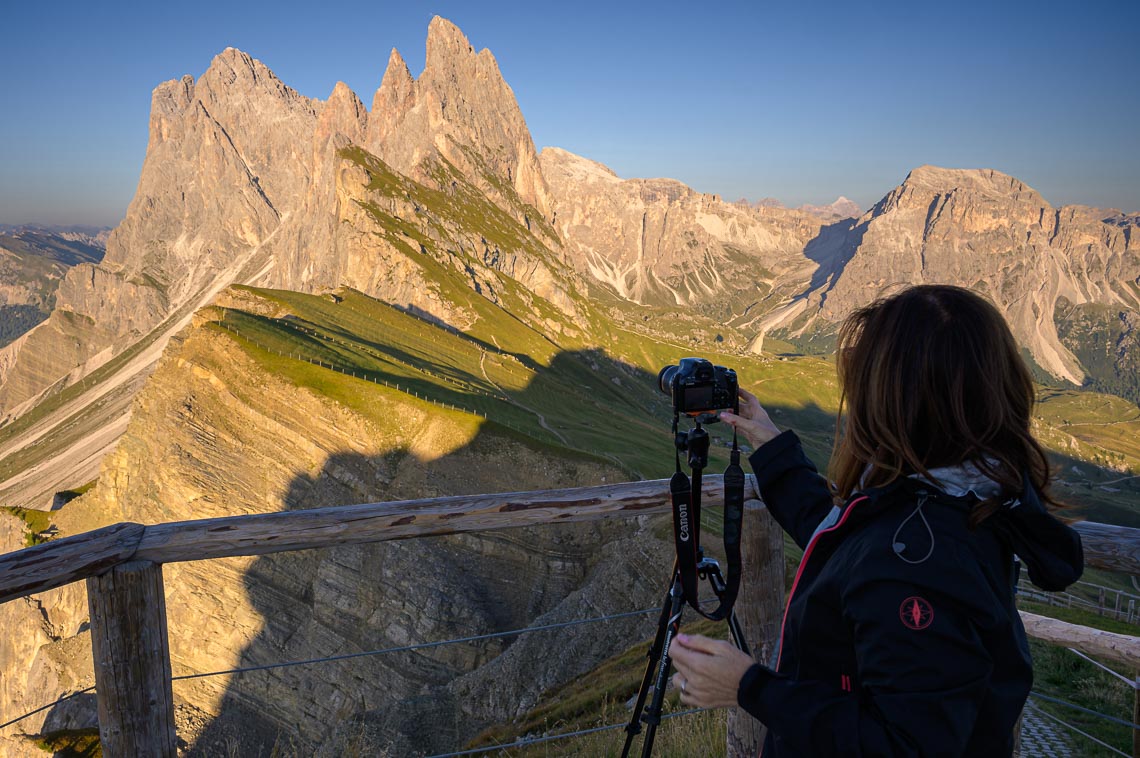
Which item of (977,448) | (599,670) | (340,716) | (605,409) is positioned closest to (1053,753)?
(977,448)

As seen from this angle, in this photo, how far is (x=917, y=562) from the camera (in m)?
2.48

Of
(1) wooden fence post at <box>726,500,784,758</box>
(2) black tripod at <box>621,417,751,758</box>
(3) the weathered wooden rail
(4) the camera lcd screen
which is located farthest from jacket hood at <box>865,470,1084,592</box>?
(1) wooden fence post at <box>726,500,784,758</box>

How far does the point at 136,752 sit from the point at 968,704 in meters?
4.88

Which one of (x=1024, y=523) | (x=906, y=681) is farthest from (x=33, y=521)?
(x=1024, y=523)

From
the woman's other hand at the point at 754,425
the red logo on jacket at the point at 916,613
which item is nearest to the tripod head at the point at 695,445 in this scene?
the woman's other hand at the point at 754,425

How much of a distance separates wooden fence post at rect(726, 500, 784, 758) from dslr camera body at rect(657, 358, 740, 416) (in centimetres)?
171

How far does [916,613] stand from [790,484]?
1.74m

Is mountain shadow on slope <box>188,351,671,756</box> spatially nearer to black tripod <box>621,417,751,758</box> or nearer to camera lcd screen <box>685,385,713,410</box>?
black tripod <box>621,417,751,758</box>

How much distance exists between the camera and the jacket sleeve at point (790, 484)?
3.99m

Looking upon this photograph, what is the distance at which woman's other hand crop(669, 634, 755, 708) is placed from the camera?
2.93 meters

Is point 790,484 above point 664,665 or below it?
above

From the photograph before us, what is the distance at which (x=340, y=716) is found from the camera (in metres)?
43.2

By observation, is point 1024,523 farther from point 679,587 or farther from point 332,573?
point 332,573

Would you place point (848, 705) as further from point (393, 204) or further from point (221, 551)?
point (393, 204)
